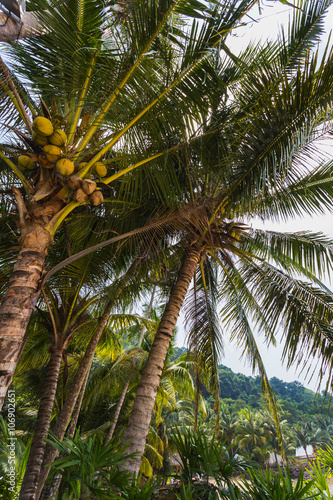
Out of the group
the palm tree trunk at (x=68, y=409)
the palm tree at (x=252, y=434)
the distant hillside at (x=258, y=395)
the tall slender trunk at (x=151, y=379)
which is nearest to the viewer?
the tall slender trunk at (x=151, y=379)

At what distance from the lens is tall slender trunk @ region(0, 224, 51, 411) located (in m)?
2.35

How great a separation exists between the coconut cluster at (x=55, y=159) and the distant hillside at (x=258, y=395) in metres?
49.5

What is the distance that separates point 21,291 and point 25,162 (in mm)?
1229

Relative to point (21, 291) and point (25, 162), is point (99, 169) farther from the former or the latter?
point (21, 291)

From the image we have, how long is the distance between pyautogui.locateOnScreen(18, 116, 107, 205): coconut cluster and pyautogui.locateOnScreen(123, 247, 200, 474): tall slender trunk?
2238 mm

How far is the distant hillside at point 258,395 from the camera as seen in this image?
52.1m

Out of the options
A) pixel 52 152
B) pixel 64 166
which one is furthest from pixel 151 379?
pixel 52 152

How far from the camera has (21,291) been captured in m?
2.59

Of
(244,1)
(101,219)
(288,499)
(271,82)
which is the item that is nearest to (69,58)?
(244,1)

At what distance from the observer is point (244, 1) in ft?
8.71

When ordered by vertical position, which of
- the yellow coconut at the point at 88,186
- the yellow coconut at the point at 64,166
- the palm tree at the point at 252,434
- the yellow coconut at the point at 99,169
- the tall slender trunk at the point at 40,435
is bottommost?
the tall slender trunk at the point at 40,435

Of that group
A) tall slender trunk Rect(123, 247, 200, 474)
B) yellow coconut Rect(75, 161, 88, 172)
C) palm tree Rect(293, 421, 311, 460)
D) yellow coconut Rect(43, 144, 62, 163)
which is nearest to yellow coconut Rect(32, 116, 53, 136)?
yellow coconut Rect(43, 144, 62, 163)

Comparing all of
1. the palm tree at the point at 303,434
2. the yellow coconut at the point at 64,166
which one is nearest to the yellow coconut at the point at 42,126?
the yellow coconut at the point at 64,166

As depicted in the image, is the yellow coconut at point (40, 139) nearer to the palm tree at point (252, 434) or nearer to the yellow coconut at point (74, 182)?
the yellow coconut at point (74, 182)
